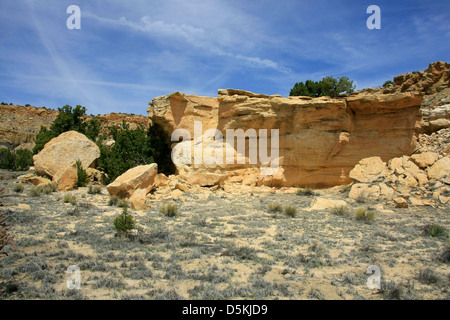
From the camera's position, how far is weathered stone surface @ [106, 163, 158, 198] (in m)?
11.6

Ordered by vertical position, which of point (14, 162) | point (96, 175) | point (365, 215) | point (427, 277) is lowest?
point (427, 277)

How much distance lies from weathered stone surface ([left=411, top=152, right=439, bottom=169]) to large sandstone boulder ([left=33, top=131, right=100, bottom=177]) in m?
16.4

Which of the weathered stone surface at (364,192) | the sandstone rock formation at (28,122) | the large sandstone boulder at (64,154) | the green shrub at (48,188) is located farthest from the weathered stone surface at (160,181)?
the sandstone rock formation at (28,122)

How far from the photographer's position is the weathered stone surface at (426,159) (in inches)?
501

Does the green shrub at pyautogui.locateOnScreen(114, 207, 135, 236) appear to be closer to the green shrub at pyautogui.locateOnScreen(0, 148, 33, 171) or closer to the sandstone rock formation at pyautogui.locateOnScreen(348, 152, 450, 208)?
the sandstone rock formation at pyautogui.locateOnScreen(348, 152, 450, 208)

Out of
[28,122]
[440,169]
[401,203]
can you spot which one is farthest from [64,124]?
[28,122]

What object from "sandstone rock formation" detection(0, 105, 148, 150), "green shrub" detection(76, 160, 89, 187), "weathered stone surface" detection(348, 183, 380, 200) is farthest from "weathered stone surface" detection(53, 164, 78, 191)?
"sandstone rock formation" detection(0, 105, 148, 150)

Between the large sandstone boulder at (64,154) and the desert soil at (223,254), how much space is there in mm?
5574

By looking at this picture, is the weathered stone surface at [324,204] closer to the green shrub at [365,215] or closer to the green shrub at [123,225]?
the green shrub at [365,215]

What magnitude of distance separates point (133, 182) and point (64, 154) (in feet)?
21.7

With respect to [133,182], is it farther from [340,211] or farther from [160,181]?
[340,211]

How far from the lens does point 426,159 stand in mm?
12805
